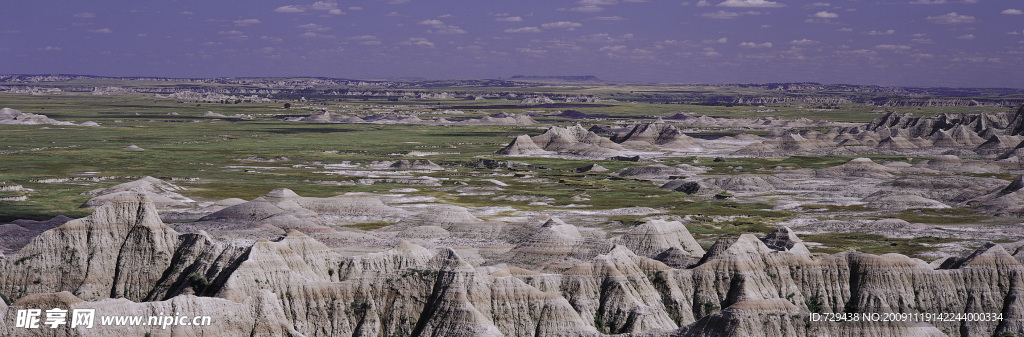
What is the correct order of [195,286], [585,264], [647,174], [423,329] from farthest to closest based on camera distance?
[647,174]
[585,264]
[195,286]
[423,329]

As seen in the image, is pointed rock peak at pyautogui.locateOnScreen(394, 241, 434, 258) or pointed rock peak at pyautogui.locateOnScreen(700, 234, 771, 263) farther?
pointed rock peak at pyautogui.locateOnScreen(700, 234, 771, 263)

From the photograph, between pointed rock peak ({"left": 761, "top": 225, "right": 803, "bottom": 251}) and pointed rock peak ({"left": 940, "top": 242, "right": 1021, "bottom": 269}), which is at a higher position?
pointed rock peak ({"left": 940, "top": 242, "right": 1021, "bottom": 269})

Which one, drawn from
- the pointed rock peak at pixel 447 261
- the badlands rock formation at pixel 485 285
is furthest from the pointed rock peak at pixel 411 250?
the pointed rock peak at pixel 447 261

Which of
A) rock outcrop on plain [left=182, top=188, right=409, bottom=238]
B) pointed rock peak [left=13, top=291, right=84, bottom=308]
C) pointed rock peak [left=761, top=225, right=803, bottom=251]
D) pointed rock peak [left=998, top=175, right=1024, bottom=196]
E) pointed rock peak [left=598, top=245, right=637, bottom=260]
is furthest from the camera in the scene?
pointed rock peak [left=998, top=175, right=1024, bottom=196]

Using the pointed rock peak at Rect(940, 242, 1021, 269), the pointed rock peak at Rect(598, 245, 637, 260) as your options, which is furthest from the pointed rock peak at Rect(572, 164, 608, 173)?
the pointed rock peak at Rect(940, 242, 1021, 269)

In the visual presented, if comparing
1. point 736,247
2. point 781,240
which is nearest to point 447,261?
point 736,247

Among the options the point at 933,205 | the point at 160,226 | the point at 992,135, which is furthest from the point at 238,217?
the point at 992,135

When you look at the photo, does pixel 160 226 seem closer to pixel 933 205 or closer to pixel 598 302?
pixel 598 302

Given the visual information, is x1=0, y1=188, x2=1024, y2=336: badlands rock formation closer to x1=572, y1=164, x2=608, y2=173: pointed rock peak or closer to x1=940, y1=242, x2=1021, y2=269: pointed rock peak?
x1=940, y1=242, x2=1021, y2=269: pointed rock peak
